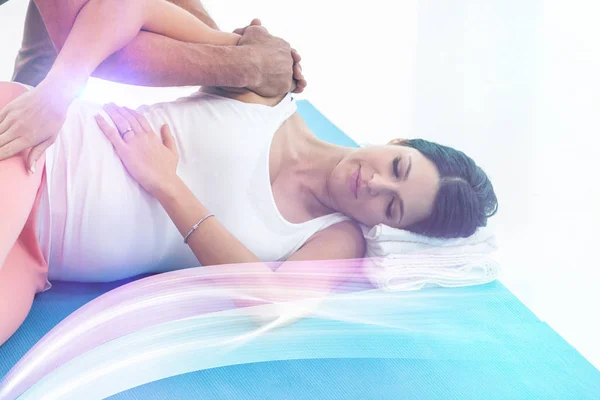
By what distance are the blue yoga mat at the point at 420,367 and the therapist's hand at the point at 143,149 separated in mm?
267

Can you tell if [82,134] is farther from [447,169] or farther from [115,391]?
[447,169]

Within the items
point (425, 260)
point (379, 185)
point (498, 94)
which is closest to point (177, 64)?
point (379, 185)

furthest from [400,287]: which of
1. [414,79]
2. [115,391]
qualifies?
[414,79]

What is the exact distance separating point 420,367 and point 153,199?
0.64 metres

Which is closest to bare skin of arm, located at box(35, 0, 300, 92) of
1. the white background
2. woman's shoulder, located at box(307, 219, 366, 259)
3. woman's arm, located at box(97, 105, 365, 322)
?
woman's arm, located at box(97, 105, 365, 322)

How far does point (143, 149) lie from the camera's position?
1341mm

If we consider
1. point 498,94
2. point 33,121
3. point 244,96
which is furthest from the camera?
point 498,94

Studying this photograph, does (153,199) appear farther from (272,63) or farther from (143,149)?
(272,63)

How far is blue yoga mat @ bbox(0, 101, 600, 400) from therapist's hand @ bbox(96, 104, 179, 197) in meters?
0.27

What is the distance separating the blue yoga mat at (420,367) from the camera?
3.79 feet

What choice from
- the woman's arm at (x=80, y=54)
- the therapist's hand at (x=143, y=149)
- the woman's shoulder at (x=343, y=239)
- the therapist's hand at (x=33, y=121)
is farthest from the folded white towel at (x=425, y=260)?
the therapist's hand at (x=33, y=121)

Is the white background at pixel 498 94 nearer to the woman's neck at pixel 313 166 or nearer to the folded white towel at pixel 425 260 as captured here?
the folded white towel at pixel 425 260

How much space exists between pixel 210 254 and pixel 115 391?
33 cm

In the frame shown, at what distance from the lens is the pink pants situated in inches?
43.2
